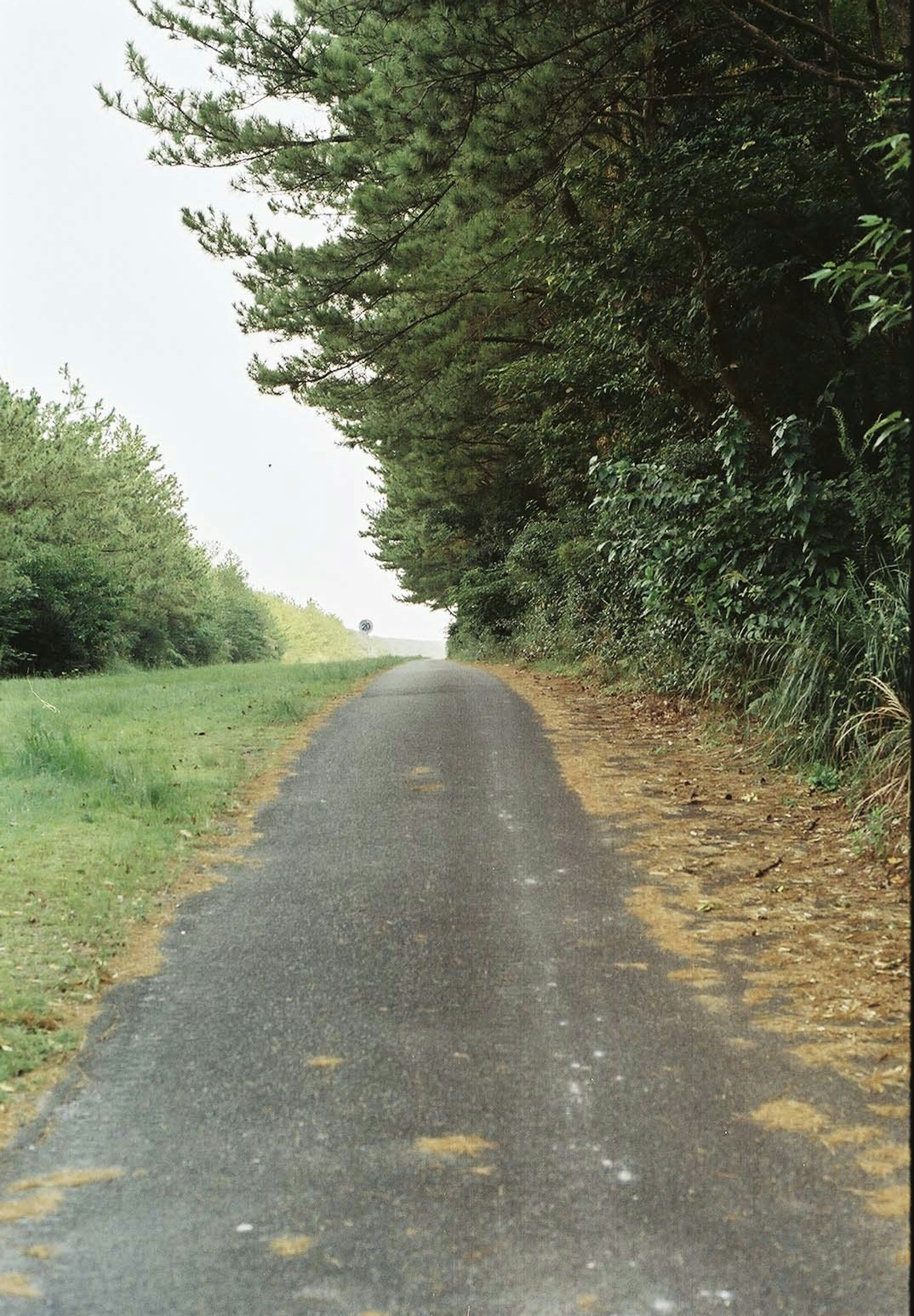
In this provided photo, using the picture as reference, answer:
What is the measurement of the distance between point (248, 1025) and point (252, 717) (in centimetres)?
925

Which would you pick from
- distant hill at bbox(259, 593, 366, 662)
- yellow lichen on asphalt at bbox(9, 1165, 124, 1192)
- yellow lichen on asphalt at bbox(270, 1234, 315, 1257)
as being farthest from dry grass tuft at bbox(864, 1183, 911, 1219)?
distant hill at bbox(259, 593, 366, 662)

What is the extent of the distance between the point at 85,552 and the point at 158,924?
87.0ft

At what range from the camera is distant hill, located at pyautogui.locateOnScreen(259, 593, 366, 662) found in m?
80.8

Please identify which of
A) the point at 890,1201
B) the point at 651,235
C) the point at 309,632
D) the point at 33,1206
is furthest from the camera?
the point at 309,632

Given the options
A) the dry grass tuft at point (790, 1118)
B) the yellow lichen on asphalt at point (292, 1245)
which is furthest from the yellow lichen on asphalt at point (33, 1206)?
the dry grass tuft at point (790, 1118)

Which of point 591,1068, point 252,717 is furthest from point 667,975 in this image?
point 252,717

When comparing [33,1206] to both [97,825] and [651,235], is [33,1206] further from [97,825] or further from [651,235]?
[651,235]

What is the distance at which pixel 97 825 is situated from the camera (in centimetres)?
782

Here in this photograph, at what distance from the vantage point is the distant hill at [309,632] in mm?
80812

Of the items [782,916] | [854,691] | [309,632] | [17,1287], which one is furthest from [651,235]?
[309,632]

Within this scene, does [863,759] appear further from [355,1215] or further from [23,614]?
[23,614]

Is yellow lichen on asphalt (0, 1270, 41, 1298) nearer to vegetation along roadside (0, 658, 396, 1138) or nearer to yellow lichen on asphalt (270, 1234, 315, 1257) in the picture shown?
yellow lichen on asphalt (270, 1234, 315, 1257)

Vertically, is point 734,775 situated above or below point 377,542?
below

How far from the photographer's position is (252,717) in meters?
13.7
